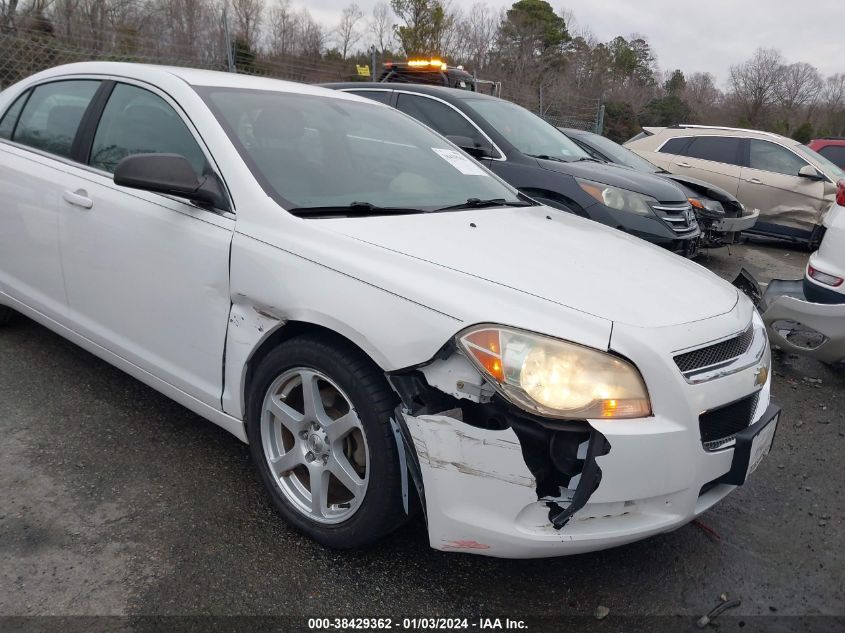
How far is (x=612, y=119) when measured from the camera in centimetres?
2783

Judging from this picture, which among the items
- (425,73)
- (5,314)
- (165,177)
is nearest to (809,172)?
(425,73)

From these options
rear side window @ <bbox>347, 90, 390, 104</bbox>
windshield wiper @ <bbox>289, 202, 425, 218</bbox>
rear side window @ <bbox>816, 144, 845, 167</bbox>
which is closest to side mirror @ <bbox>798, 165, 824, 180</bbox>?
rear side window @ <bbox>816, 144, 845, 167</bbox>

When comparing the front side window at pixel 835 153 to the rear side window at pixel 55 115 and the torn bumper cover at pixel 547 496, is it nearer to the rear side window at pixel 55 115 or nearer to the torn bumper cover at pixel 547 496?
the torn bumper cover at pixel 547 496

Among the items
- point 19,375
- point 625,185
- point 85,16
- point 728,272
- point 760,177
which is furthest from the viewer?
point 85,16

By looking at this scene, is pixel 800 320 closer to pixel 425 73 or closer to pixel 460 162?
pixel 460 162

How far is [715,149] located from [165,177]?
904 centimetres

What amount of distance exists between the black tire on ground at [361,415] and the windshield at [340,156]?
0.56m

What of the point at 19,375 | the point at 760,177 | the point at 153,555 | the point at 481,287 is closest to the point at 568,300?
the point at 481,287

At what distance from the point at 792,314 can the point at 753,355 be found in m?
1.91

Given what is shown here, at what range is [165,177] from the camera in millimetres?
2369

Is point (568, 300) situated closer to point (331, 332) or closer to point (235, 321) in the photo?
point (331, 332)

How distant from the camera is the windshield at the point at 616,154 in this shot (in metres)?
7.92

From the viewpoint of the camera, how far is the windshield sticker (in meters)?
3.27

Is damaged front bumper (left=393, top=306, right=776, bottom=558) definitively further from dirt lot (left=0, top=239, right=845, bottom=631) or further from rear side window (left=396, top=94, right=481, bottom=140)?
rear side window (left=396, top=94, right=481, bottom=140)
